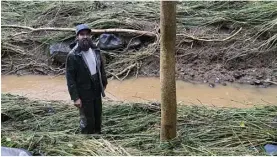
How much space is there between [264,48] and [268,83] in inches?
40.9

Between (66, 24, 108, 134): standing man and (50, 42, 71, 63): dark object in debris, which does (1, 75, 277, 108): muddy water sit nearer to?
(50, 42, 71, 63): dark object in debris

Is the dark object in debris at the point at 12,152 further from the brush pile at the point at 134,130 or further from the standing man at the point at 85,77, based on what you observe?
the standing man at the point at 85,77

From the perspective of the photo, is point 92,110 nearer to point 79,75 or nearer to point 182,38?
point 79,75

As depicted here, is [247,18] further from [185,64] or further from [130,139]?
[130,139]

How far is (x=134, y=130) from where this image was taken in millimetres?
5312

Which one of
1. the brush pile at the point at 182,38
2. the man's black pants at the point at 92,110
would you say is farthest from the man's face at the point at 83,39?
the brush pile at the point at 182,38

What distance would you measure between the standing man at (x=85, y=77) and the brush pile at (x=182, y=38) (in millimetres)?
3320

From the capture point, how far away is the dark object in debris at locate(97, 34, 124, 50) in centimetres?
905

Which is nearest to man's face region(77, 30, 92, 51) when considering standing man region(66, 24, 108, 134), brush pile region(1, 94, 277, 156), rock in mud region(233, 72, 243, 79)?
standing man region(66, 24, 108, 134)

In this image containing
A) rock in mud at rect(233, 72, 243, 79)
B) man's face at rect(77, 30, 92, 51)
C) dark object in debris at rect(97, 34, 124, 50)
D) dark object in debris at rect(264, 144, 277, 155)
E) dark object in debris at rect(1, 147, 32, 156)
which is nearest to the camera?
dark object in debris at rect(1, 147, 32, 156)

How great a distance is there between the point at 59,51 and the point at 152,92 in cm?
242

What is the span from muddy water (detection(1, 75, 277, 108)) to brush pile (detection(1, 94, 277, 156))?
1.12 m

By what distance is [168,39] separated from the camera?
4109 millimetres

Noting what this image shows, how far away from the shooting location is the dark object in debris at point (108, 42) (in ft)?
29.7
